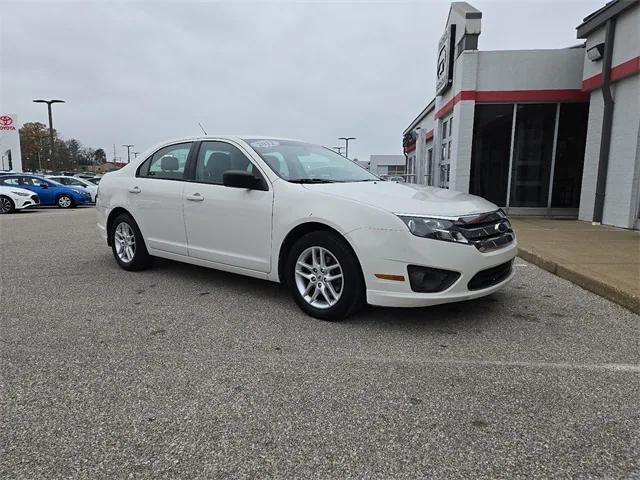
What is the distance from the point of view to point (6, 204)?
1692 cm

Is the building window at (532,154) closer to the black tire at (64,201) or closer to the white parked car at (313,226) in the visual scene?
the white parked car at (313,226)

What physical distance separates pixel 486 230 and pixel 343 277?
4.00ft

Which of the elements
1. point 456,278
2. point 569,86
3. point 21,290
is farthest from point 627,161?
point 21,290

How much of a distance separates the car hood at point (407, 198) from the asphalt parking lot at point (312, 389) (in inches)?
36.8

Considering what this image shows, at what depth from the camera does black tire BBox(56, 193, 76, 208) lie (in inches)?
789

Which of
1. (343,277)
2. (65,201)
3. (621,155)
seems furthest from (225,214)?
(65,201)

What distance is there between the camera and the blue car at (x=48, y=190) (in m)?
18.7

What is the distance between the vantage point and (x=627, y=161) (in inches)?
353

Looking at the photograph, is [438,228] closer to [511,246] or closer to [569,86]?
[511,246]

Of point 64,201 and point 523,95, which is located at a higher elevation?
point 523,95

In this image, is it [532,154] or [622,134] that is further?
[532,154]

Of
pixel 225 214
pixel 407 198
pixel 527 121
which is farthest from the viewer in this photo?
pixel 527 121

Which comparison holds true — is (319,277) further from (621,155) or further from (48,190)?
(48,190)

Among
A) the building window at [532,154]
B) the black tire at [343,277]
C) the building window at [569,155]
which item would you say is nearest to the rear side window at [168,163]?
the black tire at [343,277]
